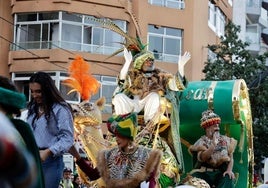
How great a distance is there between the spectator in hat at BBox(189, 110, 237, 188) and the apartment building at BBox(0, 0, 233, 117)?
1815 cm

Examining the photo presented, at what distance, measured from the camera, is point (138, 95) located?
8.59 metres

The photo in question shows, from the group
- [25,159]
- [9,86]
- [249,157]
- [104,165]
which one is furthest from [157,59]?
[25,159]

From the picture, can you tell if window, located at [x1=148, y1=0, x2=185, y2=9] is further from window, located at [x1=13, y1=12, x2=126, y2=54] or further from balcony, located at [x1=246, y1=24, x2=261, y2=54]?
balcony, located at [x1=246, y1=24, x2=261, y2=54]

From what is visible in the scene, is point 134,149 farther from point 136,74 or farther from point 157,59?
point 157,59

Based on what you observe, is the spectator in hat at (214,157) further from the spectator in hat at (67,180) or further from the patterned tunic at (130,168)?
the spectator in hat at (67,180)

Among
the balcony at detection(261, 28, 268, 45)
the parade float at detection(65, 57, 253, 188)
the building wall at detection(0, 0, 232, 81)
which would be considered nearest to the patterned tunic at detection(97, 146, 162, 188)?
the parade float at detection(65, 57, 253, 188)

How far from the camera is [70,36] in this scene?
2850 centimetres

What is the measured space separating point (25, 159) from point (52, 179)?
316 centimetres

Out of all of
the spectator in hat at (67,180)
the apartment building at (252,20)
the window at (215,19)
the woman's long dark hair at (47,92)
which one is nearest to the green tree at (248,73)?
the window at (215,19)

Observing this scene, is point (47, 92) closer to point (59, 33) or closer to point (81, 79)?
point (81, 79)

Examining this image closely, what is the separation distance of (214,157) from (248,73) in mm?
16149

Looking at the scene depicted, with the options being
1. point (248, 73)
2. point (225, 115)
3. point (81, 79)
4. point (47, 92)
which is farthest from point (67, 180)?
point (248, 73)

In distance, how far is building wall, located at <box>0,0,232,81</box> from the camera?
27.8m

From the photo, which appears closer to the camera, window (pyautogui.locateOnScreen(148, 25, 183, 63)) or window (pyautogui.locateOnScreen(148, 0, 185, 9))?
window (pyautogui.locateOnScreen(148, 25, 183, 63))
